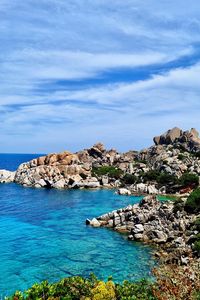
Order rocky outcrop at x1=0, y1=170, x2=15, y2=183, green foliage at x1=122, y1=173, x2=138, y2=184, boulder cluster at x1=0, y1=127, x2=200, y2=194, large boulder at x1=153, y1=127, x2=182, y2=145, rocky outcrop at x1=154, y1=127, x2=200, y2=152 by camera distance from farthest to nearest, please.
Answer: large boulder at x1=153, y1=127, x2=182, y2=145 < rocky outcrop at x1=154, y1=127, x2=200, y2=152 < rocky outcrop at x1=0, y1=170, x2=15, y2=183 < green foliage at x1=122, y1=173, x2=138, y2=184 < boulder cluster at x1=0, y1=127, x2=200, y2=194

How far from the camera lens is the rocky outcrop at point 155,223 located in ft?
153

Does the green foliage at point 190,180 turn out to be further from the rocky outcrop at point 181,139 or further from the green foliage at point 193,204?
the rocky outcrop at point 181,139

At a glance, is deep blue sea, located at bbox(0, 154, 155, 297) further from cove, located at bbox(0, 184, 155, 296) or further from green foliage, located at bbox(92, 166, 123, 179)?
green foliage, located at bbox(92, 166, 123, 179)

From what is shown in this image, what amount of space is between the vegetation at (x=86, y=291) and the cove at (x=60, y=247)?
1229 cm

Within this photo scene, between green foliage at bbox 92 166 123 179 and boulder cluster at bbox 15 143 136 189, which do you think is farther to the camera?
green foliage at bbox 92 166 123 179

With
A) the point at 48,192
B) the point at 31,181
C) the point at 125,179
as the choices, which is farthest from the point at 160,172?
the point at 31,181

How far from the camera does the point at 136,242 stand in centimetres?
4806

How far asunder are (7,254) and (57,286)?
76.9 ft

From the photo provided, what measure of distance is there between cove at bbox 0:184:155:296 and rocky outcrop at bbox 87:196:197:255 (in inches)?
85.8

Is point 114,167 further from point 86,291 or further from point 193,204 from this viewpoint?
point 86,291

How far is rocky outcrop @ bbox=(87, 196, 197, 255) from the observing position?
153 feet

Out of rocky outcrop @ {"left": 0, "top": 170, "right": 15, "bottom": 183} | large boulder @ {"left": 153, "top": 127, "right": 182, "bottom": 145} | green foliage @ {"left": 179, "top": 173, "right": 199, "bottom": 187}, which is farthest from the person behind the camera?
large boulder @ {"left": 153, "top": 127, "right": 182, "bottom": 145}

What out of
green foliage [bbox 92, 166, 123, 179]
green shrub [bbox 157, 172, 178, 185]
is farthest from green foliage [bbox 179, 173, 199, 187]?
green foliage [bbox 92, 166, 123, 179]

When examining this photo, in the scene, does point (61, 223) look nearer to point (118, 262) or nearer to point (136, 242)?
point (136, 242)
